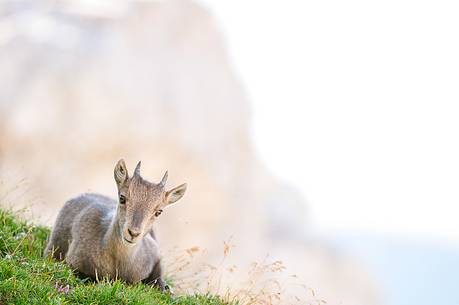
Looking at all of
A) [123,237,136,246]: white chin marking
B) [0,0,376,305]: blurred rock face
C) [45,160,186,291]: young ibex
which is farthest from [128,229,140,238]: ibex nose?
[0,0,376,305]: blurred rock face

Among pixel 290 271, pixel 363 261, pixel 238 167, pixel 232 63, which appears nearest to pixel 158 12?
pixel 232 63

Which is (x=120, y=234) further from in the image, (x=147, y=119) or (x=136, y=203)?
(x=147, y=119)

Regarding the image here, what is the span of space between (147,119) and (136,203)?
28.3 meters

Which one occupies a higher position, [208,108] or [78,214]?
[208,108]

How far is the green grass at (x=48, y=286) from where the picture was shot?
306 inches

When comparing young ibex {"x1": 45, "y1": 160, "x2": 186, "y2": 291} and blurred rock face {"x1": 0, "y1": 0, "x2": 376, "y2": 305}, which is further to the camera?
blurred rock face {"x1": 0, "y1": 0, "x2": 376, "y2": 305}

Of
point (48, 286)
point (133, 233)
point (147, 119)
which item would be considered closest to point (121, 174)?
point (133, 233)

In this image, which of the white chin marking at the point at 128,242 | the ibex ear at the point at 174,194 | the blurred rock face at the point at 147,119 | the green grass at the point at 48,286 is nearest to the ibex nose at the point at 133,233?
the white chin marking at the point at 128,242

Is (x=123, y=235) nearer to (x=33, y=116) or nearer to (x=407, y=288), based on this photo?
(x=33, y=116)

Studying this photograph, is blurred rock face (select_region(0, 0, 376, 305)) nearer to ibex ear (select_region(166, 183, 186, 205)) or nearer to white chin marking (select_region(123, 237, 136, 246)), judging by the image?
ibex ear (select_region(166, 183, 186, 205))

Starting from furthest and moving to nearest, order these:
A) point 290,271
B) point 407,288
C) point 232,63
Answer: point 407,288
point 232,63
point 290,271

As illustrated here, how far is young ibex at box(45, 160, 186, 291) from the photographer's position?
910 cm

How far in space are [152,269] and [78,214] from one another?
1243 mm

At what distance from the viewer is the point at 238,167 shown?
40.8 meters
